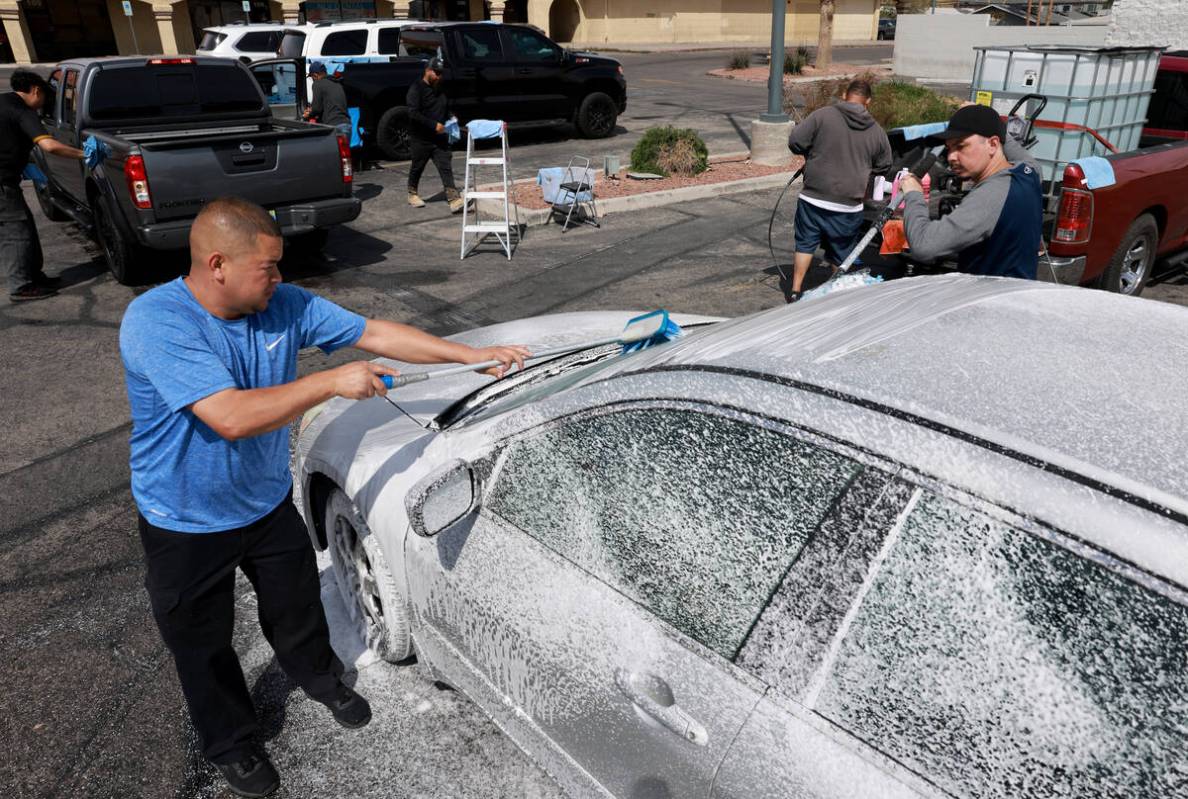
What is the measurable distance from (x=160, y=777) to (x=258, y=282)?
1.74 metres

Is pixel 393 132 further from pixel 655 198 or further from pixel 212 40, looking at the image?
pixel 212 40

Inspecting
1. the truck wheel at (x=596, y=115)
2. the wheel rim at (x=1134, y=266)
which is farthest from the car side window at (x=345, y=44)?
the wheel rim at (x=1134, y=266)

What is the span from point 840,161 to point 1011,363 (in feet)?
16.4

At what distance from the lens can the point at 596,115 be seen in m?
15.8

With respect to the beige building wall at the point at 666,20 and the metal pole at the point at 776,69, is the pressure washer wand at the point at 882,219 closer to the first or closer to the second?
the metal pole at the point at 776,69

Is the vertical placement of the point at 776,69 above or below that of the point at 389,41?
below

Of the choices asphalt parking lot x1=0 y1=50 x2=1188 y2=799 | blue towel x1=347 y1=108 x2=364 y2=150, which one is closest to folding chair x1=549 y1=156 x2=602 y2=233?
asphalt parking lot x1=0 y1=50 x2=1188 y2=799

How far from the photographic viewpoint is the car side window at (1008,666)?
4.42 feet

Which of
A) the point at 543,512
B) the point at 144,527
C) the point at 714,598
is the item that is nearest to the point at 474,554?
the point at 543,512

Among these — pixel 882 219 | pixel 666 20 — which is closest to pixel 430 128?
pixel 882 219

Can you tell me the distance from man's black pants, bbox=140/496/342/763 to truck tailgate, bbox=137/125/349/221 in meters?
5.58

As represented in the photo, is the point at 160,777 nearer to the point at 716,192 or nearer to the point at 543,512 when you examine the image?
the point at 543,512

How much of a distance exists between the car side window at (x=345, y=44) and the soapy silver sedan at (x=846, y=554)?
1424 cm

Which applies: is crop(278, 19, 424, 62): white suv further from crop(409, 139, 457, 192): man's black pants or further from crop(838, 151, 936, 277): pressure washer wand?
crop(838, 151, 936, 277): pressure washer wand
